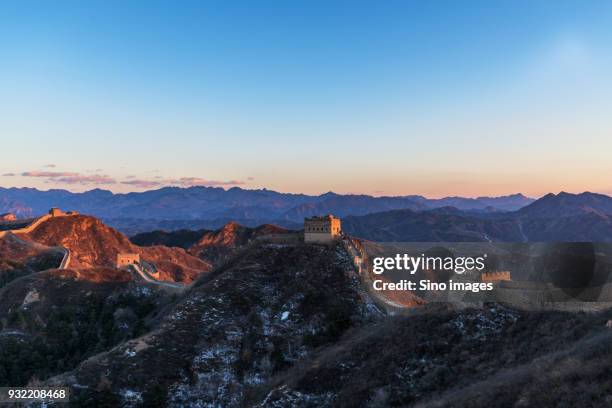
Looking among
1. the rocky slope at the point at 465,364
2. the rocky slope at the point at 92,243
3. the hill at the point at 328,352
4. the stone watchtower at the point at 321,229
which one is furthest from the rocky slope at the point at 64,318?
the rocky slope at the point at 92,243

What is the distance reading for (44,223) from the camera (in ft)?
488

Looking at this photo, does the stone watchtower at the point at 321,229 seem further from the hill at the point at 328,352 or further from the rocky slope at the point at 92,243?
the rocky slope at the point at 92,243

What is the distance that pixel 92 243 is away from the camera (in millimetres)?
155250

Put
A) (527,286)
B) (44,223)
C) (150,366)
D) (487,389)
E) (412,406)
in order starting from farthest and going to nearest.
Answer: (44,223) < (150,366) < (527,286) < (412,406) < (487,389)

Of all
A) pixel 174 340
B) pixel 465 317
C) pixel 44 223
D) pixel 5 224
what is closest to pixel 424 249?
pixel 465 317

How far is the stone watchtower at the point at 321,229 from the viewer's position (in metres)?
69.4

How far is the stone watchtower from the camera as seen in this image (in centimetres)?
6938

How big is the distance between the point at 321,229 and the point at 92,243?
112671 millimetres

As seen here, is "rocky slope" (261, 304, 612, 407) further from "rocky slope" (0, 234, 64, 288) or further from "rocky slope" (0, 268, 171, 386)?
"rocky slope" (0, 234, 64, 288)

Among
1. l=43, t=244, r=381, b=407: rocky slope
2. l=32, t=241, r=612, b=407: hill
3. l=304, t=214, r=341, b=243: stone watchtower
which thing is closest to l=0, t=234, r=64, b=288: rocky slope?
l=43, t=244, r=381, b=407: rocky slope

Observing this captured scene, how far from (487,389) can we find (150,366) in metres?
33.2

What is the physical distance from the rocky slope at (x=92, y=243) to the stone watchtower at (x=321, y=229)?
7820 centimetres

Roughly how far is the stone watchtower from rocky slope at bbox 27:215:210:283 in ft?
257

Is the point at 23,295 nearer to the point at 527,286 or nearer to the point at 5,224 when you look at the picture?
the point at 527,286
